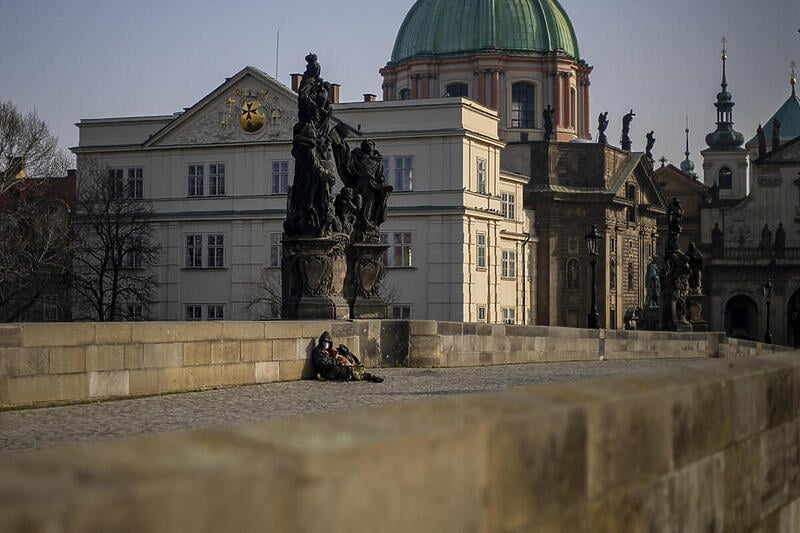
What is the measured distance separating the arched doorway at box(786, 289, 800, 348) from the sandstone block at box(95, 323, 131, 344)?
7940 centimetres

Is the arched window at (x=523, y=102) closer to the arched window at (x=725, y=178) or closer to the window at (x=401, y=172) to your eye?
the window at (x=401, y=172)

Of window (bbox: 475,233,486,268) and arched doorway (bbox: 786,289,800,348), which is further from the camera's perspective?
arched doorway (bbox: 786,289,800,348)

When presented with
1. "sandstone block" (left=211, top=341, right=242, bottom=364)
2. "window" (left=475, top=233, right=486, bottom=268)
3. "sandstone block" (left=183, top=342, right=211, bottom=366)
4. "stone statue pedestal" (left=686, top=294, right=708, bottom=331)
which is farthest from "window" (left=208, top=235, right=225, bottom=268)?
Answer: "sandstone block" (left=183, top=342, right=211, bottom=366)

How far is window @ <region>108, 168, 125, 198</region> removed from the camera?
5934 cm

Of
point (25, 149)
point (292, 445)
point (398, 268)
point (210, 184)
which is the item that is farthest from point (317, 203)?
point (210, 184)

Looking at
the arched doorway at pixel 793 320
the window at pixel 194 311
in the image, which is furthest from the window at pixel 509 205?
the arched doorway at pixel 793 320

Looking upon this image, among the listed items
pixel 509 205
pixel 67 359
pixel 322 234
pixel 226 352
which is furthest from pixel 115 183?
pixel 67 359

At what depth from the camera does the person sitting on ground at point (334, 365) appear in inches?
674

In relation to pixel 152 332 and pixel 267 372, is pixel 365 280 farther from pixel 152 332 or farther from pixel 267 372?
pixel 152 332

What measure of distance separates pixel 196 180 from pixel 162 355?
4737cm

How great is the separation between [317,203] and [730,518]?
1387 centimetres

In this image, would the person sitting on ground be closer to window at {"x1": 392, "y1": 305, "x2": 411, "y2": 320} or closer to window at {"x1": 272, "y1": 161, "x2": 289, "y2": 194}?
window at {"x1": 392, "y1": 305, "x2": 411, "y2": 320}

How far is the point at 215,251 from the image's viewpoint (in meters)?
60.3

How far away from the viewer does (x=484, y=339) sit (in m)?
23.5
